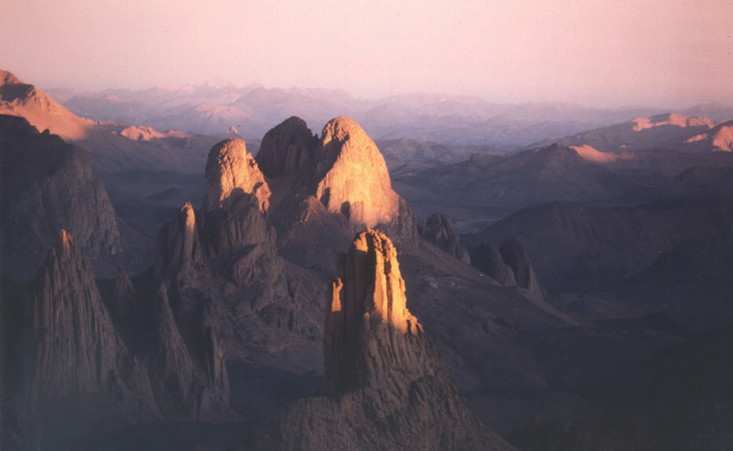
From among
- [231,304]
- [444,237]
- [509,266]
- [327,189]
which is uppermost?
[327,189]

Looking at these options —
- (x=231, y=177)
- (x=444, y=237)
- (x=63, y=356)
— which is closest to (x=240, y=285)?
(x=231, y=177)

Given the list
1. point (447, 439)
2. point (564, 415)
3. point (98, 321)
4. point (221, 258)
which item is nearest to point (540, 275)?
point (221, 258)

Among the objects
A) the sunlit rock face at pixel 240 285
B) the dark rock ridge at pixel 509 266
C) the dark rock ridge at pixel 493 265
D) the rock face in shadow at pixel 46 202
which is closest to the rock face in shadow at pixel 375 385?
the sunlit rock face at pixel 240 285

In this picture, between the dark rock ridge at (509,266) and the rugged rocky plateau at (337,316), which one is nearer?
the rugged rocky plateau at (337,316)

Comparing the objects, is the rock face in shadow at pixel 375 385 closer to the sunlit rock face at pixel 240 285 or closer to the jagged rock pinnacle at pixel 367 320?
the jagged rock pinnacle at pixel 367 320

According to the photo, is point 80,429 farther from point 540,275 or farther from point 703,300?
point 540,275

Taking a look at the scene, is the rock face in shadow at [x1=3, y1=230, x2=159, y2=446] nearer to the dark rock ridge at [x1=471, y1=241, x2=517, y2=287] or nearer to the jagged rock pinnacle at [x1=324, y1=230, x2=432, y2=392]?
the jagged rock pinnacle at [x1=324, y1=230, x2=432, y2=392]

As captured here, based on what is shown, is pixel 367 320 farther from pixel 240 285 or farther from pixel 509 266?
pixel 509 266
